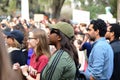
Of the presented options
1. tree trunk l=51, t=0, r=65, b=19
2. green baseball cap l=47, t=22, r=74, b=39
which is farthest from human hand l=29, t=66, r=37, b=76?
tree trunk l=51, t=0, r=65, b=19

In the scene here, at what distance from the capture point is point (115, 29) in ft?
24.9

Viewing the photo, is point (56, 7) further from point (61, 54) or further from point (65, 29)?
point (61, 54)

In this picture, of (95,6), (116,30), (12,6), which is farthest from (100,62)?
(95,6)

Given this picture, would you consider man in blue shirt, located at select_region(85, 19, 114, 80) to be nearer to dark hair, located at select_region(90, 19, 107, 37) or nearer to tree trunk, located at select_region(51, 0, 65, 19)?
dark hair, located at select_region(90, 19, 107, 37)

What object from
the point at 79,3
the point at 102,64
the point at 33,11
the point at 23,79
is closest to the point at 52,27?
the point at 23,79

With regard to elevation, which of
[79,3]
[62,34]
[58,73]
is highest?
[62,34]

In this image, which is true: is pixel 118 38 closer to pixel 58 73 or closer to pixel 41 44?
pixel 41 44

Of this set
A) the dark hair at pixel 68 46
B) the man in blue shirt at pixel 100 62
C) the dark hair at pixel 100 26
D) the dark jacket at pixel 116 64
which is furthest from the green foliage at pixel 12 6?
the dark hair at pixel 68 46

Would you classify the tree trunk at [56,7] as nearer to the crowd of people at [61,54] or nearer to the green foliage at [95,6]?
the green foliage at [95,6]

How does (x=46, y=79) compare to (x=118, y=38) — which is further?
(x=118, y=38)

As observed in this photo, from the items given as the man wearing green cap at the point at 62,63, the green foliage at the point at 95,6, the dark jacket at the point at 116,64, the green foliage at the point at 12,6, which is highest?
the man wearing green cap at the point at 62,63

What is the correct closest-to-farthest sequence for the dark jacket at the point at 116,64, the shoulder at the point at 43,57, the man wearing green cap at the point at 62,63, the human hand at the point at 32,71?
1. the man wearing green cap at the point at 62,63
2. the human hand at the point at 32,71
3. the shoulder at the point at 43,57
4. the dark jacket at the point at 116,64

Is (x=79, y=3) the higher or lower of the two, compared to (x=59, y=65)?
lower

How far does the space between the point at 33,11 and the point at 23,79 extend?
62.6 metres
